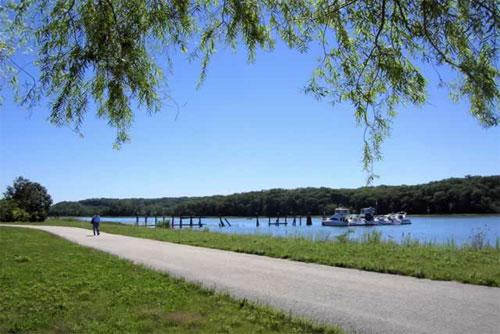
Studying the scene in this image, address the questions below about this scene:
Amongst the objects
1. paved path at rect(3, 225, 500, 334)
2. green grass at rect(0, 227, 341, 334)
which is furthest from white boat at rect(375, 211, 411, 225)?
green grass at rect(0, 227, 341, 334)

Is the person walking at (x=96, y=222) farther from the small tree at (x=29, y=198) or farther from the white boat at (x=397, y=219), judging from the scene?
the white boat at (x=397, y=219)

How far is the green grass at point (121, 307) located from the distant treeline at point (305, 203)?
796 inches

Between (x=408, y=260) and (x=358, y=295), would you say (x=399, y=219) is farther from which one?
(x=358, y=295)

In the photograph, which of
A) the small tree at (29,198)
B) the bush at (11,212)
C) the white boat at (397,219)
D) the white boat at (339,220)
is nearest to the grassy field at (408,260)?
the bush at (11,212)

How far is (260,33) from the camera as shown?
493 centimetres

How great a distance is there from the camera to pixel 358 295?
727 cm

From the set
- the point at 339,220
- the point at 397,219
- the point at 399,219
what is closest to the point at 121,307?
the point at 339,220

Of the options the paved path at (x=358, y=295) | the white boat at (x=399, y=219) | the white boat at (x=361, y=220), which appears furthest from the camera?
the white boat at (x=361, y=220)

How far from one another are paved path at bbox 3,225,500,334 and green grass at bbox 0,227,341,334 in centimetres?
66

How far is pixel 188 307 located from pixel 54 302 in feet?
7.39

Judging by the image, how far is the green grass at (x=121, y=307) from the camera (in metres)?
5.39

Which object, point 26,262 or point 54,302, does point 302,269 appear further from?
point 26,262

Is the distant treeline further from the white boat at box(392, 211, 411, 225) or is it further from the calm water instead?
the white boat at box(392, 211, 411, 225)

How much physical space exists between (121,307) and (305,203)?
55534mm
